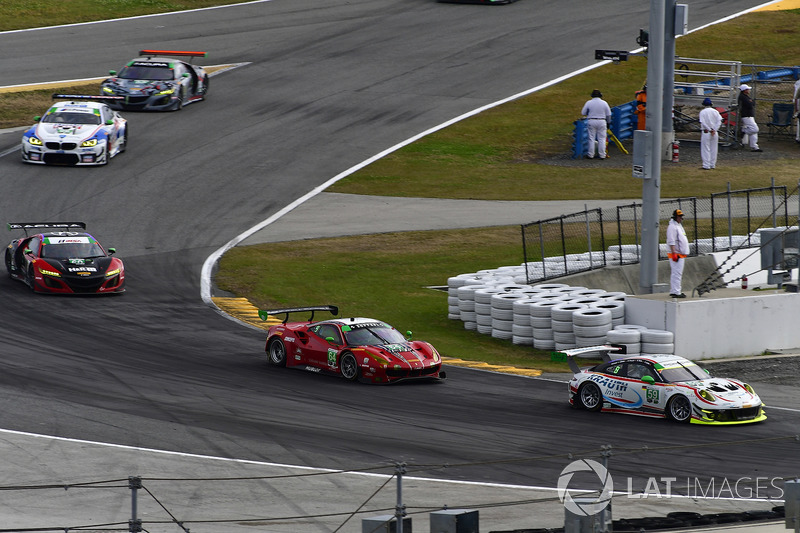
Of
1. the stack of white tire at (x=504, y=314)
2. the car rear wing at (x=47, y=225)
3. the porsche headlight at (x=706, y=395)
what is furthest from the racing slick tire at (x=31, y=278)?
the porsche headlight at (x=706, y=395)

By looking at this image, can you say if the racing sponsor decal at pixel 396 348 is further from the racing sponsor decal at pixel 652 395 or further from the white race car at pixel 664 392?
the racing sponsor decal at pixel 652 395

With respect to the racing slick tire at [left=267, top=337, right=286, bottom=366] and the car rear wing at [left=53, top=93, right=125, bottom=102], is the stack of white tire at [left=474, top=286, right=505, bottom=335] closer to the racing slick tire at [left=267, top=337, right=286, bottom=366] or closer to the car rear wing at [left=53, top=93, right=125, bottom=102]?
the racing slick tire at [left=267, top=337, right=286, bottom=366]

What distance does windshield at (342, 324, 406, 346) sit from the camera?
2230 cm

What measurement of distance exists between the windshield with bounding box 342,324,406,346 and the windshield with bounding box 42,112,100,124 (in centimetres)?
1764

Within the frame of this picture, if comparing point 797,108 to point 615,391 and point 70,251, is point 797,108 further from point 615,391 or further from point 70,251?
point 70,251

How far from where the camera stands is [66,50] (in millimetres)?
50000

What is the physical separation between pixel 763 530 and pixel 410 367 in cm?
989

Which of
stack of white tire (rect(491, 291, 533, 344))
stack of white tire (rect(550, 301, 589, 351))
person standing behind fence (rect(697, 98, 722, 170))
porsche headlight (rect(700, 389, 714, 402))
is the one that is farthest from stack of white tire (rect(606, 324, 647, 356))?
person standing behind fence (rect(697, 98, 722, 170))

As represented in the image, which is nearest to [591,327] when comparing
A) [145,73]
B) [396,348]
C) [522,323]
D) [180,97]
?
[522,323]

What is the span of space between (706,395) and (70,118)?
78.6 ft

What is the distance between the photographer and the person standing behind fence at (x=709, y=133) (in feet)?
132

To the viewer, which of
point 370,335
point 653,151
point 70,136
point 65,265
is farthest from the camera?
point 70,136

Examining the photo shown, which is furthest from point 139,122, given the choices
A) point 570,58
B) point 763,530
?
point 763,530

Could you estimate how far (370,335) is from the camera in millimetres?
22484
